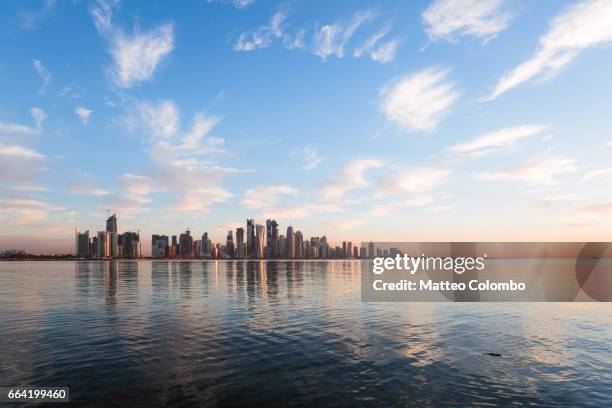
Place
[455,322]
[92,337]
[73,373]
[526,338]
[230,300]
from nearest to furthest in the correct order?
[73,373] < [92,337] < [526,338] < [455,322] < [230,300]

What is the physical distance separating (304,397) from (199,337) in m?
17.1

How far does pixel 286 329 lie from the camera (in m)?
38.7

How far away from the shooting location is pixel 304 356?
28.6 m

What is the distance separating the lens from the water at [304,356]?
20.9 meters

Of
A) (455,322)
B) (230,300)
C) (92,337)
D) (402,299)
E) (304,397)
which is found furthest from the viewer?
(402,299)

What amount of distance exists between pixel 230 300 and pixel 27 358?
36150 millimetres

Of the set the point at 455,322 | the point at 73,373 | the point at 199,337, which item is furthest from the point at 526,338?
the point at 73,373

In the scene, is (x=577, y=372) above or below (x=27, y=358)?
below

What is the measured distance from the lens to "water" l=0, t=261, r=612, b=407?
2089 cm

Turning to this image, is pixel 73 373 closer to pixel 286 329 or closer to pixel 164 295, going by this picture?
pixel 286 329

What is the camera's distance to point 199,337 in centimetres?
3441

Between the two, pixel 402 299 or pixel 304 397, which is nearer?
pixel 304 397

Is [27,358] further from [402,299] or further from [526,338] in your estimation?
[402,299]

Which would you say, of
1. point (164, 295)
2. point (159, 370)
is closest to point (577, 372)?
point (159, 370)
